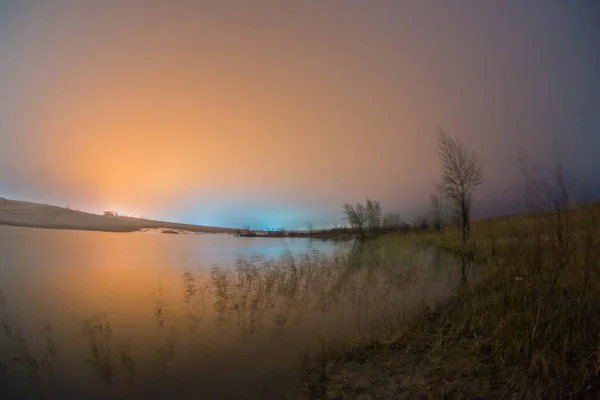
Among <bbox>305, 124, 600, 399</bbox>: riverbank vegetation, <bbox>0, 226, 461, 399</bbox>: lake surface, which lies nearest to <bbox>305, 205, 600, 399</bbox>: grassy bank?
<bbox>305, 124, 600, 399</bbox>: riverbank vegetation

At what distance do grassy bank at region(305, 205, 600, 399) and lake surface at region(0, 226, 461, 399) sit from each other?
719 mm

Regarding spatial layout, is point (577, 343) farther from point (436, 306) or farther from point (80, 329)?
point (80, 329)

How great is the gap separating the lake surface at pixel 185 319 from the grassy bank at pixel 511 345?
72 centimetres

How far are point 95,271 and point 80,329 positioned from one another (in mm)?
6333

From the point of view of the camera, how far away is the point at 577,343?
11.5 ft

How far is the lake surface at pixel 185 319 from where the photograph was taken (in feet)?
13.5

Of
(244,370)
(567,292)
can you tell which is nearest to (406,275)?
(567,292)

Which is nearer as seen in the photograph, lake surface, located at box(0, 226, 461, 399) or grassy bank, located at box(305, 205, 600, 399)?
grassy bank, located at box(305, 205, 600, 399)

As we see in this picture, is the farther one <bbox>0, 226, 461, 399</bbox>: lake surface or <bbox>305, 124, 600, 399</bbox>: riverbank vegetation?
<bbox>0, 226, 461, 399</bbox>: lake surface

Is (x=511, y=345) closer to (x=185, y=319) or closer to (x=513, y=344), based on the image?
(x=513, y=344)

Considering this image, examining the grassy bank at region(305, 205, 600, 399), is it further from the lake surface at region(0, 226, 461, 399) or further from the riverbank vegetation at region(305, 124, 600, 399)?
the lake surface at region(0, 226, 461, 399)

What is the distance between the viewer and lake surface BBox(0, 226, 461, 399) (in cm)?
411

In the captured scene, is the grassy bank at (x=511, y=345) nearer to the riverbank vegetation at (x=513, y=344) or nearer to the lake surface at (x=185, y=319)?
the riverbank vegetation at (x=513, y=344)

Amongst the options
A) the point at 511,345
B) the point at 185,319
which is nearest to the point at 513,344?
the point at 511,345
